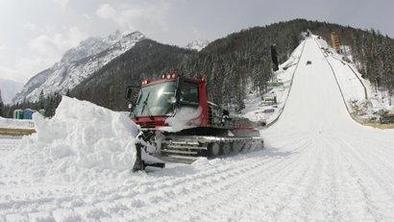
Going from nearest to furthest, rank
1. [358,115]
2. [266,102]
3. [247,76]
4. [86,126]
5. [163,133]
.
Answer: [86,126], [163,133], [358,115], [266,102], [247,76]

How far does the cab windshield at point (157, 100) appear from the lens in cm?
1314

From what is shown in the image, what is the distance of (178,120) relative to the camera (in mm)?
12883

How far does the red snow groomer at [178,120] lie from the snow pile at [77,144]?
209 cm

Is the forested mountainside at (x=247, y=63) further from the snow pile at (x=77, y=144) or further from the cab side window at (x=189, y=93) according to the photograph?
the snow pile at (x=77, y=144)

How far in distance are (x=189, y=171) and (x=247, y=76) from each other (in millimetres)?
112690

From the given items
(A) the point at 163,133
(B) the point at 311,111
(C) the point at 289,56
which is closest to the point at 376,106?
(B) the point at 311,111

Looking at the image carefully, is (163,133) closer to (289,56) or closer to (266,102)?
(266,102)

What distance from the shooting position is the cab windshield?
43.1 feet

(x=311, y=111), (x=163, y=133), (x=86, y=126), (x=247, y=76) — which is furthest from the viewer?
(x=247, y=76)

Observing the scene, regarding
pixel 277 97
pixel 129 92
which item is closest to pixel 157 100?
pixel 129 92

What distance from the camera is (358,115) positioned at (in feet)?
188

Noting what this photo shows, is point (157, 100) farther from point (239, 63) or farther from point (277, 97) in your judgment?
point (239, 63)

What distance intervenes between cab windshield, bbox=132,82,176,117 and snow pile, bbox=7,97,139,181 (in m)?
3.31

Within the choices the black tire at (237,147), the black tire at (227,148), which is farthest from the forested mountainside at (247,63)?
the black tire at (237,147)
